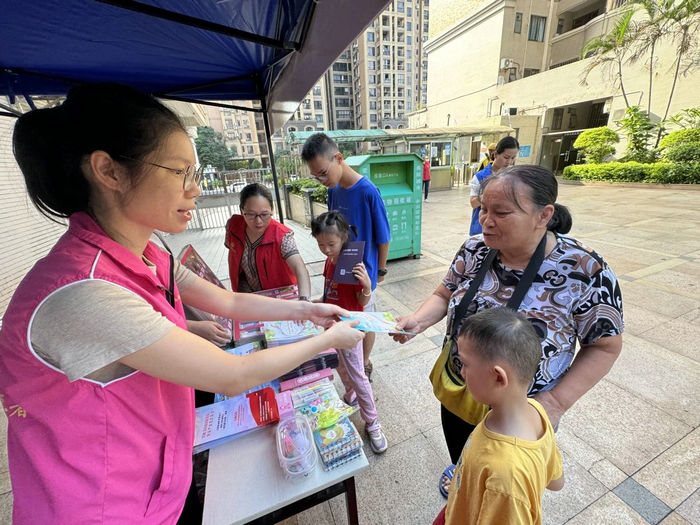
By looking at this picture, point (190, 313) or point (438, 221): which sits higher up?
point (190, 313)

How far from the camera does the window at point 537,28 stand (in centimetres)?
2234

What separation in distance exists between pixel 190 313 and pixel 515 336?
6.13ft

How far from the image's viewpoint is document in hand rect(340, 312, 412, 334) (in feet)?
4.44

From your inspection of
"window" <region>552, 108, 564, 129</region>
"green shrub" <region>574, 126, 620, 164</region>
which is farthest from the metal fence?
"window" <region>552, 108, 564, 129</region>

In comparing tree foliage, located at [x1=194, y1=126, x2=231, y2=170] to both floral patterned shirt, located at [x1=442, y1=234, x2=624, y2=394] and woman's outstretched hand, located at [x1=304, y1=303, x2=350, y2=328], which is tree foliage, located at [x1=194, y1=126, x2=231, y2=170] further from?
floral patterned shirt, located at [x1=442, y1=234, x2=624, y2=394]

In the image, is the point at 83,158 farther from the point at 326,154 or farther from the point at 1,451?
the point at 1,451

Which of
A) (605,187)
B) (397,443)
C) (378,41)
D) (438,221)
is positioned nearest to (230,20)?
(397,443)

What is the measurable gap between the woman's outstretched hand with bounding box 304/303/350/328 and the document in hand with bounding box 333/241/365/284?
0.43 metres

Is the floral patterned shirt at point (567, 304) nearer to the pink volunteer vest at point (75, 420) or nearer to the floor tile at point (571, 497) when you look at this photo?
the floor tile at point (571, 497)

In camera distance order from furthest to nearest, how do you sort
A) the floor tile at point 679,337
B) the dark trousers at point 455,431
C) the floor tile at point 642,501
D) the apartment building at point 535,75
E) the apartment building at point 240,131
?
the apartment building at point 240,131 < the apartment building at point 535,75 < the floor tile at point 679,337 < the floor tile at point 642,501 < the dark trousers at point 455,431

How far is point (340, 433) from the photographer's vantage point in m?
1.26

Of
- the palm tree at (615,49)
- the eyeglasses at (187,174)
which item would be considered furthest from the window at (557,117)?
the eyeglasses at (187,174)

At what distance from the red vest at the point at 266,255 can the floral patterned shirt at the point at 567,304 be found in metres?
1.77

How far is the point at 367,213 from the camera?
8.21 feet
